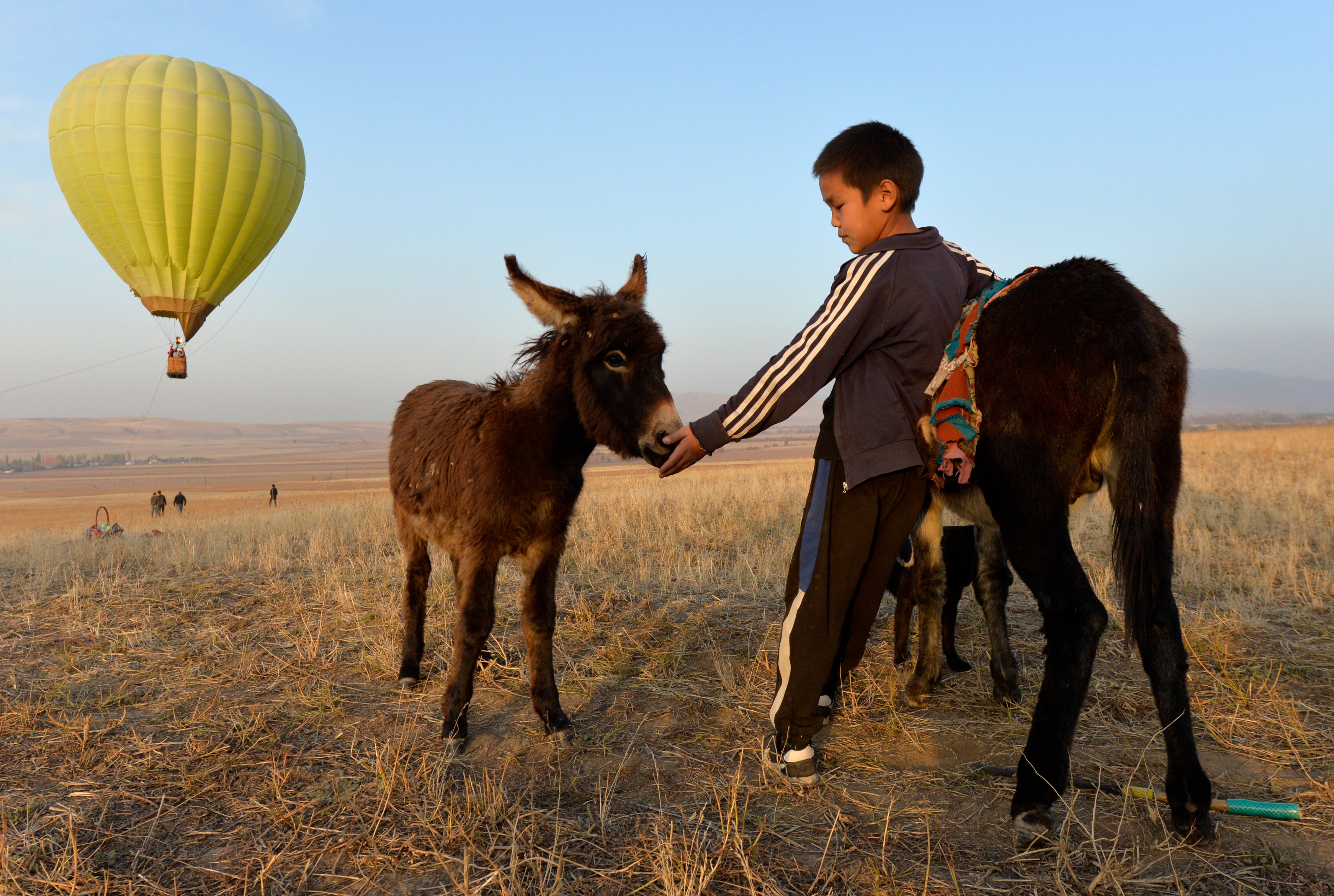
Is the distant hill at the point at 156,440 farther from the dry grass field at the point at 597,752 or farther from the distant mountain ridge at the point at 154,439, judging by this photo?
the dry grass field at the point at 597,752

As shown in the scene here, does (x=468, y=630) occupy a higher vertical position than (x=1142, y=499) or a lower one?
lower

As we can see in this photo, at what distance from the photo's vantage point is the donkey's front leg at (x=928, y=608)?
163 inches

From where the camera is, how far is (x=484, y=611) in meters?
4.05

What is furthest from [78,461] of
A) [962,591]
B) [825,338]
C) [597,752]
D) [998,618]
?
[825,338]

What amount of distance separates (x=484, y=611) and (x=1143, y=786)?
3262mm

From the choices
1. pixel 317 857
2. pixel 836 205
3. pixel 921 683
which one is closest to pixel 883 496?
pixel 836 205

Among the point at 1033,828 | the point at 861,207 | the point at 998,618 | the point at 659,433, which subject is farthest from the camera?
the point at 998,618

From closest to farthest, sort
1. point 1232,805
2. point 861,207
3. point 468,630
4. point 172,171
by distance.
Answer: point 1232,805, point 861,207, point 468,630, point 172,171

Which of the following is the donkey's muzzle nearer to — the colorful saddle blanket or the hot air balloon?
the colorful saddle blanket

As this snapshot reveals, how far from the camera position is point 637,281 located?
466 centimetres

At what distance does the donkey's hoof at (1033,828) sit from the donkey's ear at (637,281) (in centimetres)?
330

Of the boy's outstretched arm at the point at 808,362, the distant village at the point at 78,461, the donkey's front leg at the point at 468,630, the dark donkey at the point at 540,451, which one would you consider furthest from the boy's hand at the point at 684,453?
the distant village at the point at 78,461

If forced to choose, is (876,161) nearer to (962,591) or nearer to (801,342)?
(801,342)

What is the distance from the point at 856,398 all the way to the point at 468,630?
2.46 meters
